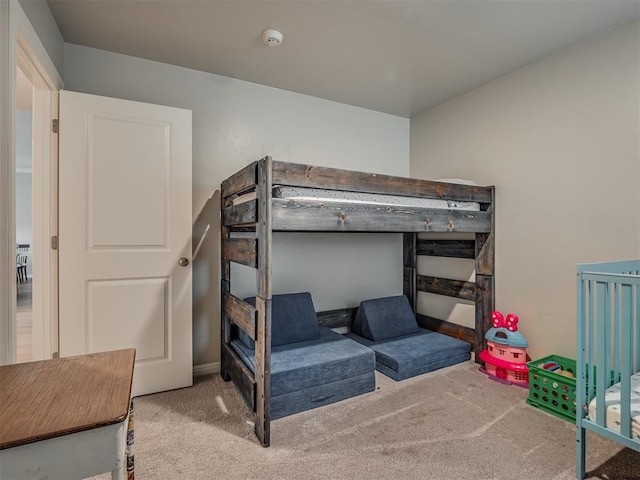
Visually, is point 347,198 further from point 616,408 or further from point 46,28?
point 46,28

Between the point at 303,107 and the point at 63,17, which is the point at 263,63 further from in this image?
the point at 63,17

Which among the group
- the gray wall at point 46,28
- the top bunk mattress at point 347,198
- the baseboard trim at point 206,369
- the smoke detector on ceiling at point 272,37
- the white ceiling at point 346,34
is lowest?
the baseboard trim at point 206,369

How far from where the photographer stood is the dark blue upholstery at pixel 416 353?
2.49 meters

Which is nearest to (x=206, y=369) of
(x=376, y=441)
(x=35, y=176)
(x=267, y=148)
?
(x=376, y=441)

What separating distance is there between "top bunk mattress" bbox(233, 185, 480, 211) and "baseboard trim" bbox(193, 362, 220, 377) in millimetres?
1294

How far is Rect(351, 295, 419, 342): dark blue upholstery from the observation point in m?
2.92

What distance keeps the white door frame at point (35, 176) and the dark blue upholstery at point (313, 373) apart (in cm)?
112

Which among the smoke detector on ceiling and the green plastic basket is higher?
the smoke detector on ceiling

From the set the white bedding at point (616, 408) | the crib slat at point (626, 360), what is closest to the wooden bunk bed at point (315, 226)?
the crib slat at point (626, 360)

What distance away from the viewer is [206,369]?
2582 mm

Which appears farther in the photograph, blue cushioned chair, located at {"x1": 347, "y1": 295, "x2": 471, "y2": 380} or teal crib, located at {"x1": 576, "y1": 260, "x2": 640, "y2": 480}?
blue cushioned chair, located at {"x1": 347, "y1": 295, "x2": 471, "y2": 380}

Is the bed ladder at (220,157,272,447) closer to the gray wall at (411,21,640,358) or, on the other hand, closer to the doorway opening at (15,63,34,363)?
the doorway opening at (15,63,34,363)

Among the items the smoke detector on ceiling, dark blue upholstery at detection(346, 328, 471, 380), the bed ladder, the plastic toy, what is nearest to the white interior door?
the bed ladder

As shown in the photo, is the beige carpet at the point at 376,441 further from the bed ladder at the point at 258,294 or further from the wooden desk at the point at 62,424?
the wooden desk at the point at 62,424
